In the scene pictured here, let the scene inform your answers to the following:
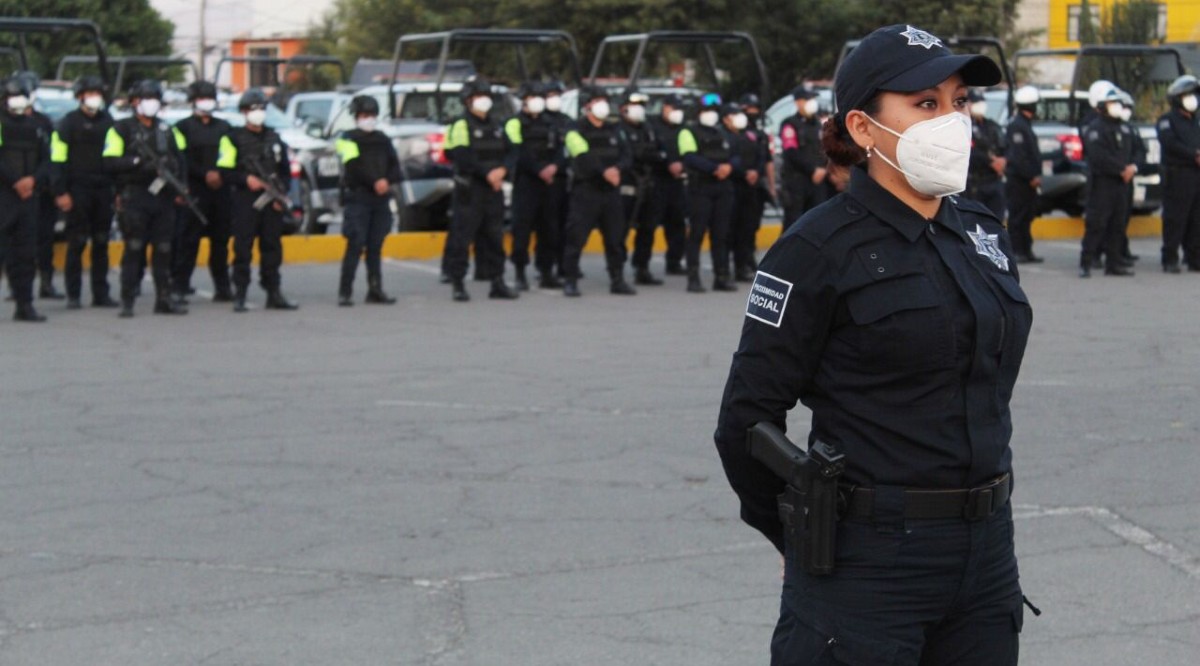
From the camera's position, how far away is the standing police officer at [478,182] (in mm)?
15297

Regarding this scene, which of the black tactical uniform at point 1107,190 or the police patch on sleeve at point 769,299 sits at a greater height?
the police patch on sleeve at point 769,299

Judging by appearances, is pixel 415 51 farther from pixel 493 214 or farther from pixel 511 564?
pixel 511 564

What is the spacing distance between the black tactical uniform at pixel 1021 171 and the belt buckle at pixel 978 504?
15.4 meters

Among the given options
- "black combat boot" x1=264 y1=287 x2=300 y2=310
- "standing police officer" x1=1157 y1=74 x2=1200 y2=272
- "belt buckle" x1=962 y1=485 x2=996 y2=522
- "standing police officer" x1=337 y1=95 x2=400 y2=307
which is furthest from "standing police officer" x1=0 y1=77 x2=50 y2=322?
"belt buckle" x1=962 y1=485 x2=996 y2=522

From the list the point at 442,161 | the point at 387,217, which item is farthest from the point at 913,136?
the point at 442,161

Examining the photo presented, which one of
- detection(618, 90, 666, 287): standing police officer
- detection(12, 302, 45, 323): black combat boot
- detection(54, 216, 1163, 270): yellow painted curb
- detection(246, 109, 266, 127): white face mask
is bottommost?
detection(54, 216, 1163, 270): yellow painted curb

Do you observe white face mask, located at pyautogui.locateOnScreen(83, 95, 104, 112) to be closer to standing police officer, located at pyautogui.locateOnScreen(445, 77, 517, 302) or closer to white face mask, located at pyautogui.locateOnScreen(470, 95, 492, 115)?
standing police officer, located at pyautogui.locateOnScreen(445, 77, 517, 302)

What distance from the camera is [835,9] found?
128ft

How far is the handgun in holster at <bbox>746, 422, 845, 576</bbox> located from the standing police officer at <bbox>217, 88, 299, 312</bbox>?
39.1 ft

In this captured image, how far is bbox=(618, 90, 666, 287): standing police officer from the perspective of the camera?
53.4ft

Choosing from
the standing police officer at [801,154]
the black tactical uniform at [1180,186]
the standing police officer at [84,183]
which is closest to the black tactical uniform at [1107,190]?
the black tactical uniform at [1180,186]

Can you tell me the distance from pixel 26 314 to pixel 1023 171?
10158 millimetres

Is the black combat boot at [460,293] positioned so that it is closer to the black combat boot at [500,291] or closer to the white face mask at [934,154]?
the black combat boot at [500,291]

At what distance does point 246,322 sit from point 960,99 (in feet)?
37.0
